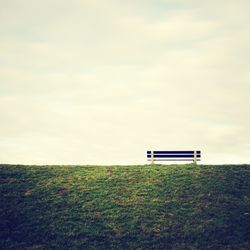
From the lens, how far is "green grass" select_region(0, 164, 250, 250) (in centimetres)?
1289

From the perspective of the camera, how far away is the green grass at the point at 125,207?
12.9 meters

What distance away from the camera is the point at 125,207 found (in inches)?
598

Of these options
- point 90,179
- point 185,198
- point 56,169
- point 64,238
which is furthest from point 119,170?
point 64,238

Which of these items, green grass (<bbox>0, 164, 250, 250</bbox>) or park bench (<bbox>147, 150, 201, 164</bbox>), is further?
park bench (<bbox>147, 150, 201, 164</bbox>)

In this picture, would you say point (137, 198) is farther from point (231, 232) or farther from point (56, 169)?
point (56, 169)

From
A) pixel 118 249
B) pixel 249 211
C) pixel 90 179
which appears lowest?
pixel 118 249

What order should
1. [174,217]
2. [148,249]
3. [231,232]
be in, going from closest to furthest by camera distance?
1. [148,249]
2. [231,232]
3. [174,217]

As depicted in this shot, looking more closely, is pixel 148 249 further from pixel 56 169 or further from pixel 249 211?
pixel 56 169

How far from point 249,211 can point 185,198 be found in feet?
9.01

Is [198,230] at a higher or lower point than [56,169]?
lower

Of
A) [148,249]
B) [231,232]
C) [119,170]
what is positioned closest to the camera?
[148,249]

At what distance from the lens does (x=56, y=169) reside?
19.6 m

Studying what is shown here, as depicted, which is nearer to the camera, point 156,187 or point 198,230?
point 198,230

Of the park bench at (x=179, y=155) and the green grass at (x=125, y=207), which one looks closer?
the green grass at (x=125, y=207)
